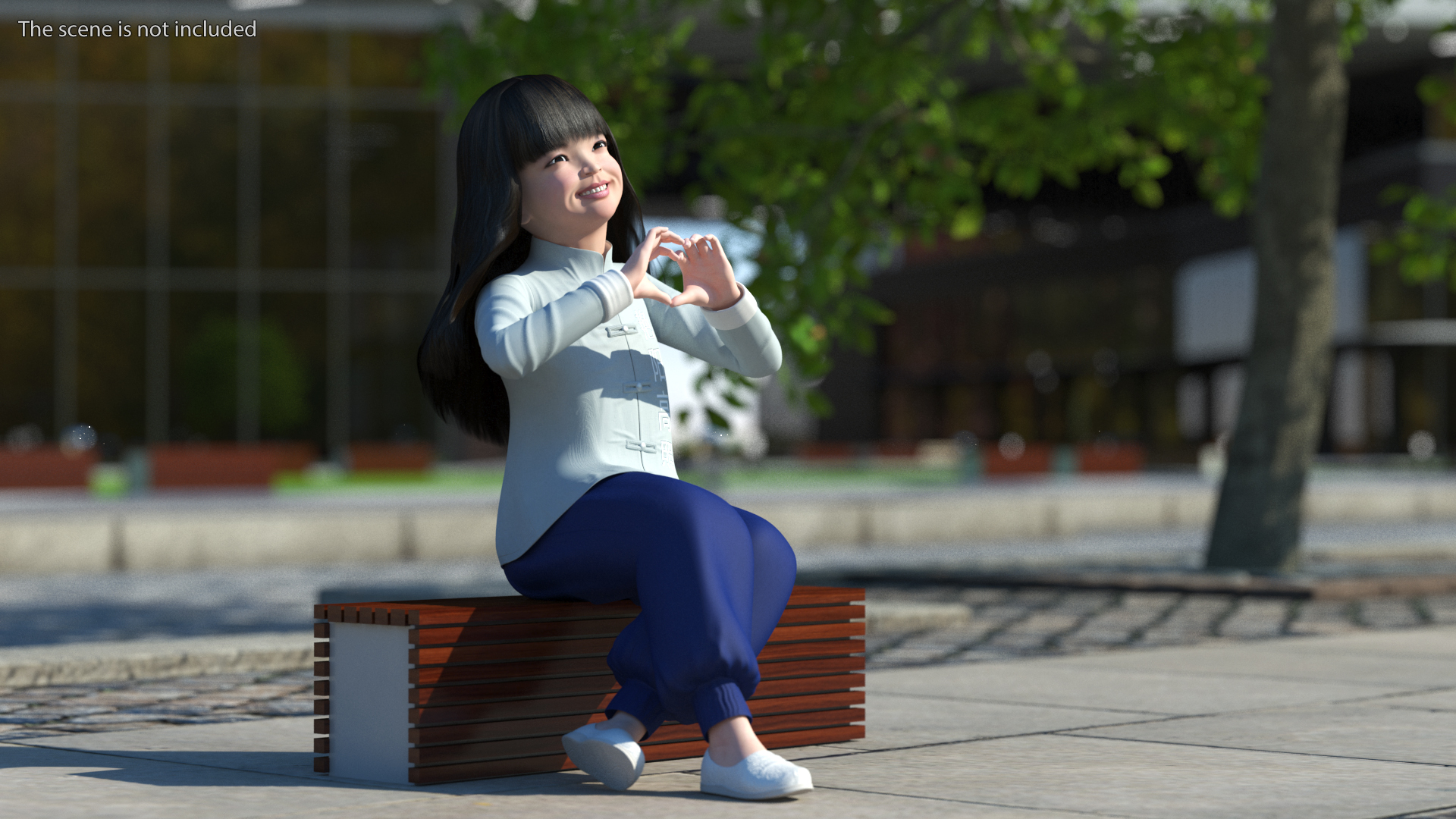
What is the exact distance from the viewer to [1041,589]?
1225 cm

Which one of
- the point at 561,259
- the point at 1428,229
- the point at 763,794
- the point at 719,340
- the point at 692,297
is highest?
the point at 1428,229

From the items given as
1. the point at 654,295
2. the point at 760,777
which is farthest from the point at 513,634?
the point at 654,295

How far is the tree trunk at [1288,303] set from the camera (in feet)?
40.2

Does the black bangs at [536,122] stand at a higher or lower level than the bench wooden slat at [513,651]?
higher

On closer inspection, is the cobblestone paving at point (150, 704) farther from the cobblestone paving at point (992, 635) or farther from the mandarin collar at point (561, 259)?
the mandarin collar at point (561, 259)

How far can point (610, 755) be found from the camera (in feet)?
14.5

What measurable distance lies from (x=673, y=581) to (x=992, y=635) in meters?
5.26

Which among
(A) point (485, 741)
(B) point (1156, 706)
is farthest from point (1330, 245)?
(A) point (485, 741)

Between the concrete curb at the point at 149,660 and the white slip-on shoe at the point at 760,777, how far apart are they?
13.1 feet

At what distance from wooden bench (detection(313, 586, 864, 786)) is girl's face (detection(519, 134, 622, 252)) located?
97 cm

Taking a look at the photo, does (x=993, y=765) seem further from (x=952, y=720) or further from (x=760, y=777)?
(x=952, y=720)

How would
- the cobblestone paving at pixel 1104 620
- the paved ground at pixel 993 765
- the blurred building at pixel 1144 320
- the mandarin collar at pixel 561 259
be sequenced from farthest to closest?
the blurred building at pixel 1144 320
the cobblestone paving at pixel 1104 620
the mandarin collar at pixel 561 259
the paved ground at pixel 993 765

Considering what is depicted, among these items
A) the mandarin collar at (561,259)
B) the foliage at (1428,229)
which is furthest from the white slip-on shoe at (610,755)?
the foliage at (1428,229)

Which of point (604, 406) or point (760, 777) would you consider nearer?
point (760, 777)
